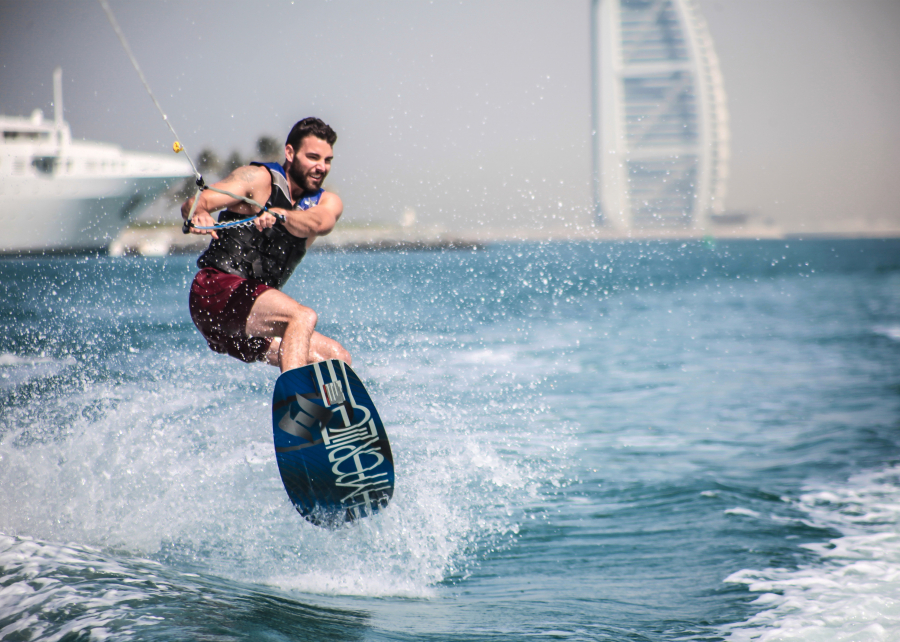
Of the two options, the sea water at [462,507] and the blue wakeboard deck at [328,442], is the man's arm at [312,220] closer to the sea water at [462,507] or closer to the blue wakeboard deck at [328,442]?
the blue wakeboard deck at [328,442]

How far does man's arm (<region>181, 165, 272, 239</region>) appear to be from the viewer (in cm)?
304

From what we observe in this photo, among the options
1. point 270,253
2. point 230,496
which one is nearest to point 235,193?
point 270,253

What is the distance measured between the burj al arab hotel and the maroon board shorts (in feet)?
326

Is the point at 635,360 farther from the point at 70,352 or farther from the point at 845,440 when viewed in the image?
the point at 70,352

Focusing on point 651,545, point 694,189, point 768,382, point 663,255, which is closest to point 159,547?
point 651,545

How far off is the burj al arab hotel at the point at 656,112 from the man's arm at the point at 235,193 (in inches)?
3916

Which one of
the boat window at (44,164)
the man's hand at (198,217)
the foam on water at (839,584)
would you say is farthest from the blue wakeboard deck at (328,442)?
the boat window at (44,164)

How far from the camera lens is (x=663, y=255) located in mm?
89750

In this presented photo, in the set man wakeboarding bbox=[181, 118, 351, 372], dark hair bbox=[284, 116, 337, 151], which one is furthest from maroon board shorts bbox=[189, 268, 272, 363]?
dark hair bbox=[284, 116, 337, 151]

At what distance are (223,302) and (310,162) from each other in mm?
846

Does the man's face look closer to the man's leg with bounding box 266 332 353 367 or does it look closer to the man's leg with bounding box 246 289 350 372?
the man's leg with bounding box 246 289 350 372

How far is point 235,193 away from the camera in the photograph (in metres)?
3.31

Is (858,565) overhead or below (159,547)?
below

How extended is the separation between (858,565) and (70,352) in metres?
10.2
